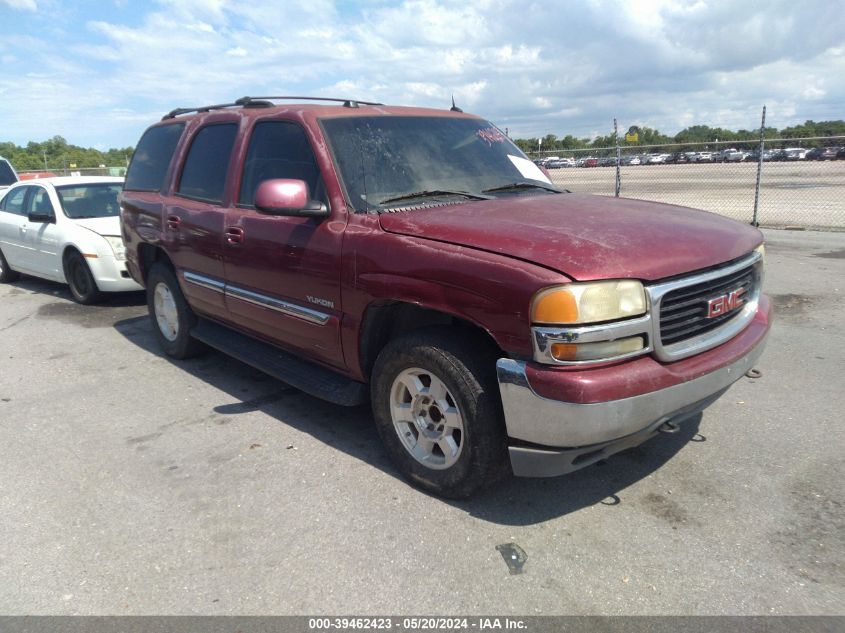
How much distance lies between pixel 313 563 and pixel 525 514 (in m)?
1.02

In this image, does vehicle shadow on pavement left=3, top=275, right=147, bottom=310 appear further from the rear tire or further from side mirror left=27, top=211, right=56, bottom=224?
side mirror left=27, top=211, right=56, bottom=224

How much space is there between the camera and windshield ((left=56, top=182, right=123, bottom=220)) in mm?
8062

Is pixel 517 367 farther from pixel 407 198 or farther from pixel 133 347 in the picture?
pixel 133 347

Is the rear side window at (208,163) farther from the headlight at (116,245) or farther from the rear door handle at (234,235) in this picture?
the headlight at (116,245)

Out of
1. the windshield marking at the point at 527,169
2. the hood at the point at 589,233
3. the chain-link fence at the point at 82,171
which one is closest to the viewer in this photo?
the hood at the point at 589,233

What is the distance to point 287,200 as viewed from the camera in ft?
11.2

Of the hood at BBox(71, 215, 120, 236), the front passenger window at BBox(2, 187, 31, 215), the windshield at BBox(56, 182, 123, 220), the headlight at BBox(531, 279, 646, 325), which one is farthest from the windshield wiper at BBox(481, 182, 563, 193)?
the front passenger window at BBox(2, 187, 31, 215)

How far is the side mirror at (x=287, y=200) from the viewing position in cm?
341

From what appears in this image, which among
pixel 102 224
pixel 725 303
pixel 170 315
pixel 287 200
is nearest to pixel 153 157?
pixel 170 315

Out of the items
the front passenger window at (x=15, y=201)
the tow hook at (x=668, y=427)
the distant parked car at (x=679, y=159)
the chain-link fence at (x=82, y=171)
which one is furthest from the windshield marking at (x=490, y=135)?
the distant parked car at (x=679, y=159)

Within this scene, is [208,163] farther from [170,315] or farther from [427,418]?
[427,418]

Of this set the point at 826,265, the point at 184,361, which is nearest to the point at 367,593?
the point at 184,361

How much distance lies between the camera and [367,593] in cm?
260

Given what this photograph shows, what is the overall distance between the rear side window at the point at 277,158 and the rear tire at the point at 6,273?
7.00 meters
